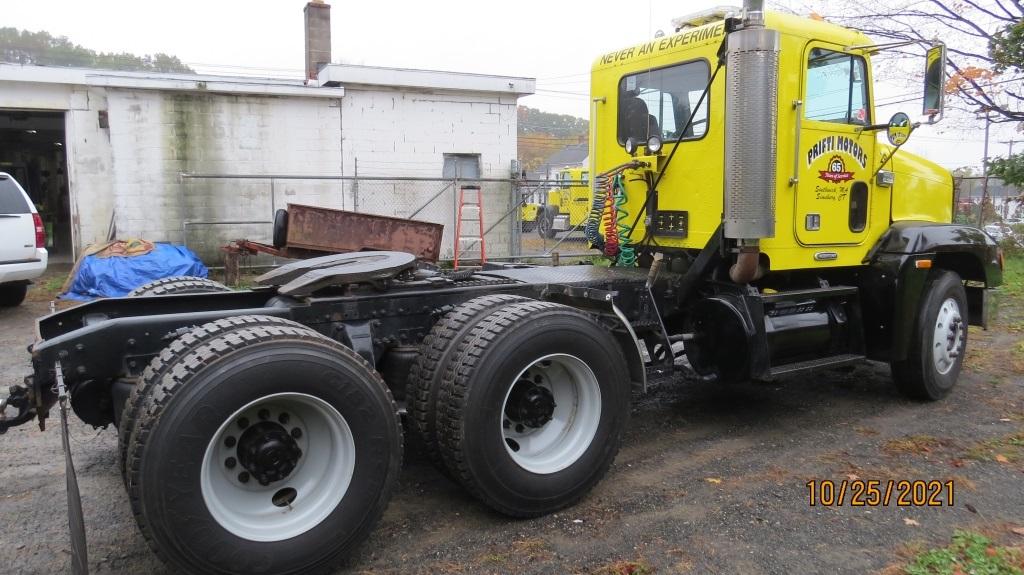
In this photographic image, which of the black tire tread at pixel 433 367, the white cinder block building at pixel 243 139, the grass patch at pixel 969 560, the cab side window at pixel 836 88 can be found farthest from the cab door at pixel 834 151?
the white cinder block building at pixel 243 139

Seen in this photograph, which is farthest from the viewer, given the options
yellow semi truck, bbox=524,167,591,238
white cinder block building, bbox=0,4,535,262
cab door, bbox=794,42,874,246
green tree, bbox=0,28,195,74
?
green tree, bbox=0,28,195,74

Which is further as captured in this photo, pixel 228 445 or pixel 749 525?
pixel 749 525

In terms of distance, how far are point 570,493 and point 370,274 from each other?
5.12 ft

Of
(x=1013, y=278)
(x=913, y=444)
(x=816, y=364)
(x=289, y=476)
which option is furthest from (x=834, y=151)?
(x=1013, y=278)

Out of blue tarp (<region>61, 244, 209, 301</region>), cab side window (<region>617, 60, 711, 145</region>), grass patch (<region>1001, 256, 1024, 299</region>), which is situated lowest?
grass patch (<region>1001, 256, 1024, 299</region>)

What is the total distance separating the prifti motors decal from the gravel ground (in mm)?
1820

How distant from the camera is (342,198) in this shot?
15219 millimetres

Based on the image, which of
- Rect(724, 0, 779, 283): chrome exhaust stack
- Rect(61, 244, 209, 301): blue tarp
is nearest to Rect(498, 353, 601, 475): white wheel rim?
Rect(724, 0, 779, 283): chrome exhaust stack

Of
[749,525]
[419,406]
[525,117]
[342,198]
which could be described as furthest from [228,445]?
[525,117]

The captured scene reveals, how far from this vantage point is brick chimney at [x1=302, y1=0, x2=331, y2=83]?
16.8 meters

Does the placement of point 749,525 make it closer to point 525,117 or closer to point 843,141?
point 843,141

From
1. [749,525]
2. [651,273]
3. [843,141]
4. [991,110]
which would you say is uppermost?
[991,110]

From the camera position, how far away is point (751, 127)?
472 cm
